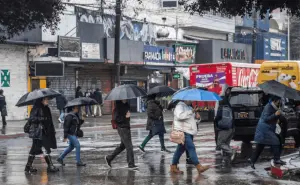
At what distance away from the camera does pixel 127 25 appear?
3969cm

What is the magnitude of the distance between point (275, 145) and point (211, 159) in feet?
9.24

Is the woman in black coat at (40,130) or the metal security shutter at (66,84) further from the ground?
the metal security shutter at (66,84)

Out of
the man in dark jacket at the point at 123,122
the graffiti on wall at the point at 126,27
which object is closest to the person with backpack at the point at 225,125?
the man in dark jacket at the point at 123,122

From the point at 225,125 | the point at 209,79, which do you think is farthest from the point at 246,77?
the point at 225,125

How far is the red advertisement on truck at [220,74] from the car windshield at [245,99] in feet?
39.8

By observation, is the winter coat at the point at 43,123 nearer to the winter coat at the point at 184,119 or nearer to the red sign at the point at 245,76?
the winter coat at the point at 184,119

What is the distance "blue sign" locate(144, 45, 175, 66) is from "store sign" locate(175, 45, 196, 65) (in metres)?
0.72

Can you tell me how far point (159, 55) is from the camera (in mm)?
41406

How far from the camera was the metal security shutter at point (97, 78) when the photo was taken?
38.2 m

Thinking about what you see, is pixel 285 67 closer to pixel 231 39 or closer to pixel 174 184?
pixel 174 184

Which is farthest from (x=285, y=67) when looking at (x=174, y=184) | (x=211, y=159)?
(x=174, y=184)

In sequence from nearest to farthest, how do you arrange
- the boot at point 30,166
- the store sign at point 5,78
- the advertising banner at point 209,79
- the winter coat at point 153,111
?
the boot at point 30,166
the winter coat at point 153,111
the advertising banner at point 209,79
the store sign at point 5,78

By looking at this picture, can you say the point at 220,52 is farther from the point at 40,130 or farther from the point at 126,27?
the point at 40,130

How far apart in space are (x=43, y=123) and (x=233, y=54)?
1498 inches
